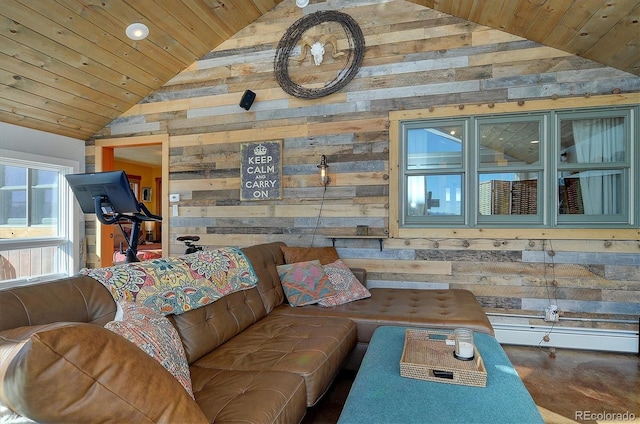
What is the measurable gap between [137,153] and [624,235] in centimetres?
763

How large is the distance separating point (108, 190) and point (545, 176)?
3.56 m

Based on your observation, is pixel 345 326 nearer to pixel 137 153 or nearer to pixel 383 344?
pixel 383 344

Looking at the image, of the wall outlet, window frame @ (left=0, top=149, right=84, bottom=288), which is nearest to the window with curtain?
the wall outlet

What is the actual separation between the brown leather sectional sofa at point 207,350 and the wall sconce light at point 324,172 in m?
0.84

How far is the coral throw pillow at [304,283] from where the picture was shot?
2.88m

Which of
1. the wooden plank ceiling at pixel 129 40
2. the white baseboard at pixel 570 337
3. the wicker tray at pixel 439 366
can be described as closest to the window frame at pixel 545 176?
the wooden plank ceiling at pixel 129 40

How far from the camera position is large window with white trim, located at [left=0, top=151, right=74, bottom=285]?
379cm

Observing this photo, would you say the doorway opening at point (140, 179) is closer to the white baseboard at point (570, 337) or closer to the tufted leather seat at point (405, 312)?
the tufted leather seat at point (405, 312)

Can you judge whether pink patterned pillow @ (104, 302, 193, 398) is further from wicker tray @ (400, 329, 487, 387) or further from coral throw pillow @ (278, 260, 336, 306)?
coral throw pillow @ (278, 260, 336, 306)

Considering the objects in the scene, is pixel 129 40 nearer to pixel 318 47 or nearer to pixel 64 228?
pixel 318 47

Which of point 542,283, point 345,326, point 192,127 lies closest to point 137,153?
point 192,127

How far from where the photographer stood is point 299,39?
3885 mm

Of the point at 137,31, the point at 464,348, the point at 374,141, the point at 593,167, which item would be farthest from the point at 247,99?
the point at 593,167

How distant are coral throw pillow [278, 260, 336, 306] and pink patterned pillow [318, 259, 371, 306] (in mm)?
51
